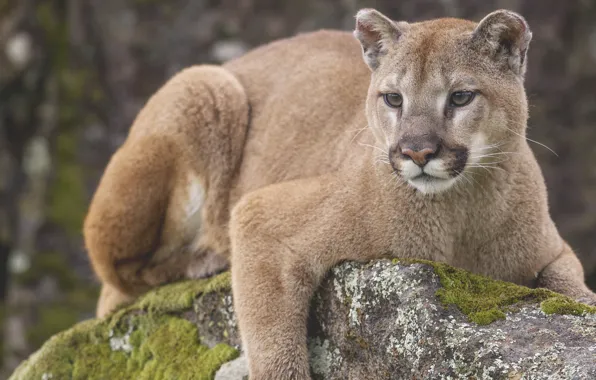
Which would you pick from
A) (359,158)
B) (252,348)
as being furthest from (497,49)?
(252,348)

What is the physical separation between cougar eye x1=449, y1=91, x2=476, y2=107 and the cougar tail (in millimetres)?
2774

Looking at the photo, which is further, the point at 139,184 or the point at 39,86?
the point at 39,86

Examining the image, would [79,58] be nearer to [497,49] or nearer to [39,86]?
[39,86]

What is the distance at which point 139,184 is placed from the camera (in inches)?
325

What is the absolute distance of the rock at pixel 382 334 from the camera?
16.9 feet

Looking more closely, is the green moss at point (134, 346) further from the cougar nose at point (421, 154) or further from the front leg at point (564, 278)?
the front leg at point (564, 278)

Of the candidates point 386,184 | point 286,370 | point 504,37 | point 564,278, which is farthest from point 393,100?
point 286,370

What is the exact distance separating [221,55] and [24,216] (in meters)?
4.01

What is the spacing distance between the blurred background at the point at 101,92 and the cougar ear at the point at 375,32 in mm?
6685

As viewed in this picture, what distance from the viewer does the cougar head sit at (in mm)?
6074

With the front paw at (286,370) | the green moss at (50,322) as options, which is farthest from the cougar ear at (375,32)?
the green moss at (50,322)

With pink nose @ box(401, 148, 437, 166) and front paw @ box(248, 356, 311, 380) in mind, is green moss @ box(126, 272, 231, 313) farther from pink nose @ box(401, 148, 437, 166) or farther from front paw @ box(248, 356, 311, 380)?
pink nose @ box(401, 148, 437, 166)

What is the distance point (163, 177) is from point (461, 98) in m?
3.17

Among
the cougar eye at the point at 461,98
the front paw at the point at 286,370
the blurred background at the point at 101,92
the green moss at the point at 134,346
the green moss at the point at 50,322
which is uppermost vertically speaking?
the cougar eye at the point at 461,98
